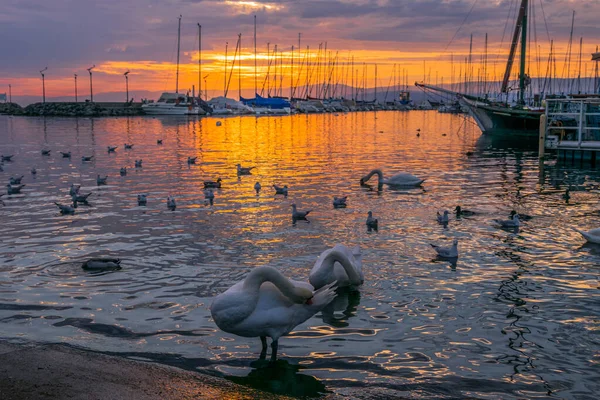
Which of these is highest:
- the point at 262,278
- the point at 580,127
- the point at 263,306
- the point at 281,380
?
the point at 580,127

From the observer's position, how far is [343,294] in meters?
11.8

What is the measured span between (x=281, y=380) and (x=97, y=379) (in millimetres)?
2350

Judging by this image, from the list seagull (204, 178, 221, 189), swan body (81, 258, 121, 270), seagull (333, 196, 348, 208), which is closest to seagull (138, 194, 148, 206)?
seagull (204, 178, 221, 189)

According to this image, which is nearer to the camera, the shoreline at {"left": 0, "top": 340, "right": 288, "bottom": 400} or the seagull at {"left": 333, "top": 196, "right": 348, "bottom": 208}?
the shoreline at {"left": 0, "top": 340, "right": 288, "bottom": 400}

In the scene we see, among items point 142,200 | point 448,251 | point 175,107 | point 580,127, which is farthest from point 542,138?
point 175,107

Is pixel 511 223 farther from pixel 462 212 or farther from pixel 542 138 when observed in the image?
pixel 542 138

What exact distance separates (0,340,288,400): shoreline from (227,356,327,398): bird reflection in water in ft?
2.11

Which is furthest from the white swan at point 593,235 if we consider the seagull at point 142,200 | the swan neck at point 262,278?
the seagull at point 142,200

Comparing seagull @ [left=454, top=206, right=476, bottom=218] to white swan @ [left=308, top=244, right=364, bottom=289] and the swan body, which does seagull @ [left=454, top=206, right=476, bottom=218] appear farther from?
the swan body

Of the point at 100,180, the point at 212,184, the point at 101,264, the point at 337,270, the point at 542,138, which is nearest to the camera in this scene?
the point at 337,270

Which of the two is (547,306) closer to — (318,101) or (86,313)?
(86,313)

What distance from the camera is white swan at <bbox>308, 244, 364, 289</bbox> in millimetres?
11164

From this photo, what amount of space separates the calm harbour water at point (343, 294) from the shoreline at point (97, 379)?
0.86 meters

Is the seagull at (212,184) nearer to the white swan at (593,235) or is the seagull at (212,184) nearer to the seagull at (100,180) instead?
the seagull at (100,180)
